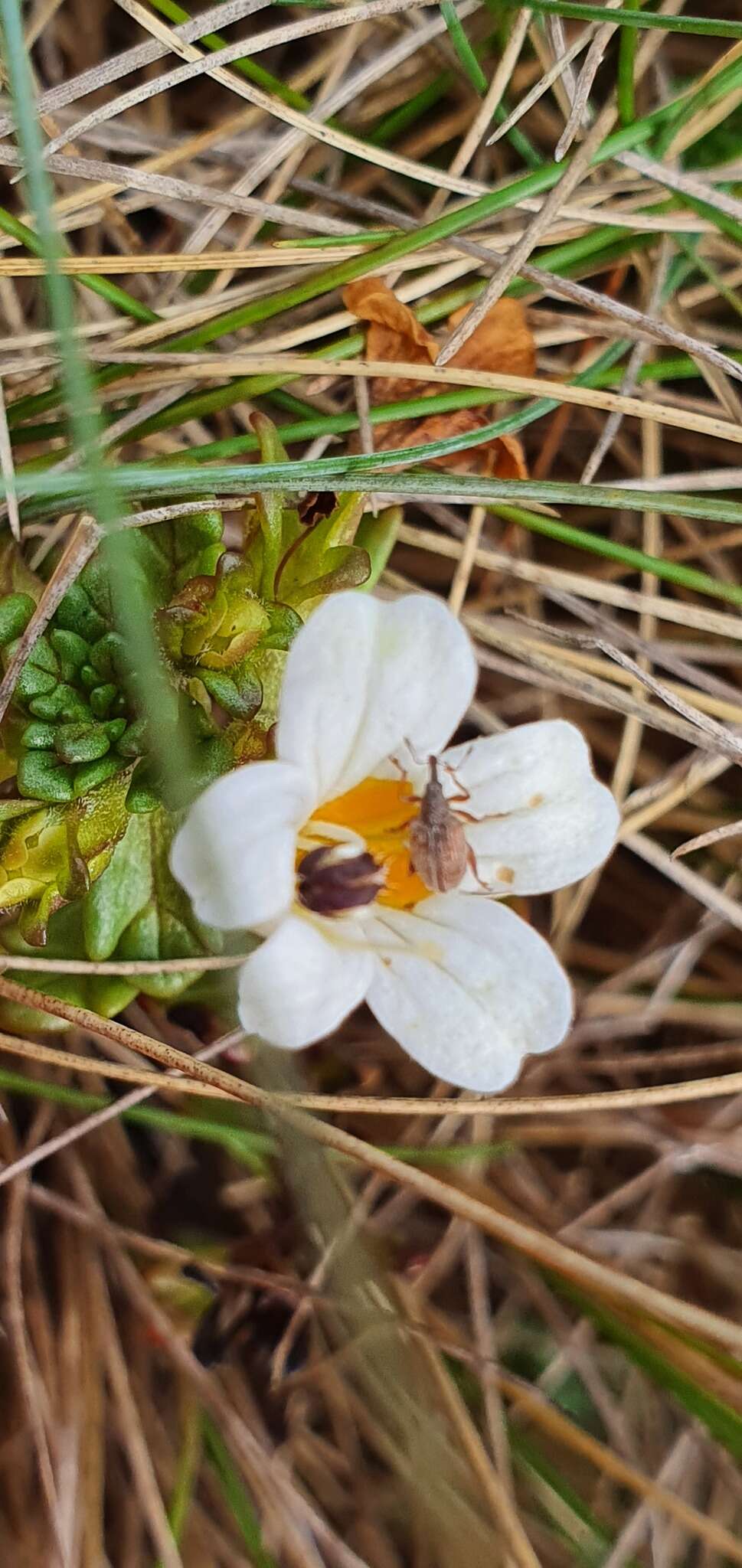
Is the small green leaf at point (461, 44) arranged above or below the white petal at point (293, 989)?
above

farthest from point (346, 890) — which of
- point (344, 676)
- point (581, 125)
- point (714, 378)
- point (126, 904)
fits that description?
point (581, 125)

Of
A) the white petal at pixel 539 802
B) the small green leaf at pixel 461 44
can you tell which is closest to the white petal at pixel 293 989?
the white petal at pixel 539 802

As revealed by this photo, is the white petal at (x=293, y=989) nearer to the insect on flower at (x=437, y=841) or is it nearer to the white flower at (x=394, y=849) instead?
the white flower at (x=394, y=849)

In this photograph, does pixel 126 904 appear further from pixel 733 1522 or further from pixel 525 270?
pixel 733 1522

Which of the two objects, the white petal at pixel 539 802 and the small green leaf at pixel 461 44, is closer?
the white petal at pixel 539 802

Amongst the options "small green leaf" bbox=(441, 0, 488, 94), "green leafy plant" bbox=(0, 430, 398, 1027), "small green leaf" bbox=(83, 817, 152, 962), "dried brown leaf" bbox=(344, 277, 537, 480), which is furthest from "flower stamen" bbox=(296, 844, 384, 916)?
"small green leaf" bbox=(441, 0, 488, 94)

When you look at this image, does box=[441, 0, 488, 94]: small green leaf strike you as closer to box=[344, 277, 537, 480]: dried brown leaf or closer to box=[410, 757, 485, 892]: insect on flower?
box=[344, 277, 537, 480]: dried brown leaf

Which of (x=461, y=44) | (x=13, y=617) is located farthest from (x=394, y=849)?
(x=461, y=44)

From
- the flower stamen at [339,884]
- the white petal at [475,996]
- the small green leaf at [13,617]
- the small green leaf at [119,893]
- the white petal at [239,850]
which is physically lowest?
the white petal at [475,996]

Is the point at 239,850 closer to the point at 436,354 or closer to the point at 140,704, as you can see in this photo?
the point at 140,704
